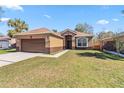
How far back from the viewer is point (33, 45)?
2238 centimetres

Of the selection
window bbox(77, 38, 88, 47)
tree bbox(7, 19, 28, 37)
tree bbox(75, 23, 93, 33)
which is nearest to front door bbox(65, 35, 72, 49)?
window bbox(77, 38, 88, 47)

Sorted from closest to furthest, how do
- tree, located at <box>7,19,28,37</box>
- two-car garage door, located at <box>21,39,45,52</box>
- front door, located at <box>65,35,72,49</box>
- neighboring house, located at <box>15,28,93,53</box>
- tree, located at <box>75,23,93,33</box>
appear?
neighboring house, located at <box>15,28,93,53</box>, two-car garage door, located at <box>21,39,45,52</box>, front door, located at <box>65,35,72,49</box>, tree, located at <box>7,19,28,37</box>, tree, located at <box>75,23,93,33</box>

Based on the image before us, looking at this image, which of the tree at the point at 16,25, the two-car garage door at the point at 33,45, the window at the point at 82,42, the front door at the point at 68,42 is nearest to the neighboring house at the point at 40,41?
the two-car garage door at the point at 33,45

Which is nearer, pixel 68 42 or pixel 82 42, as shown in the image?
pixel 82 42

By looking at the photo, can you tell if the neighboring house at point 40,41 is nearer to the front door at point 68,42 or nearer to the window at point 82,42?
the window at point 82,42

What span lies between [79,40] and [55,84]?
2601 cm

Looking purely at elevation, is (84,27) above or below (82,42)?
above

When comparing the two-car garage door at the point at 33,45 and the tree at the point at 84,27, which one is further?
the tree at the point at 84,27

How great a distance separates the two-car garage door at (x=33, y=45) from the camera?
21513mm

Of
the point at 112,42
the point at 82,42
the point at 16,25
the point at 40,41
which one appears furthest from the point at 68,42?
the point at 16,25

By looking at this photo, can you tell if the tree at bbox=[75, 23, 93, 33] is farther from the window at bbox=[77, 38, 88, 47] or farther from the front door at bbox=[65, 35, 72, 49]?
the window at bbox=[77, 38, 88, 47]

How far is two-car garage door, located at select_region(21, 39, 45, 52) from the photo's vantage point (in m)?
21.5

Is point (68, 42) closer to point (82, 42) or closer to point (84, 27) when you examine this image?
point (82, 42)

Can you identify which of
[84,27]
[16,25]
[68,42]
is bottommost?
[68,42]
